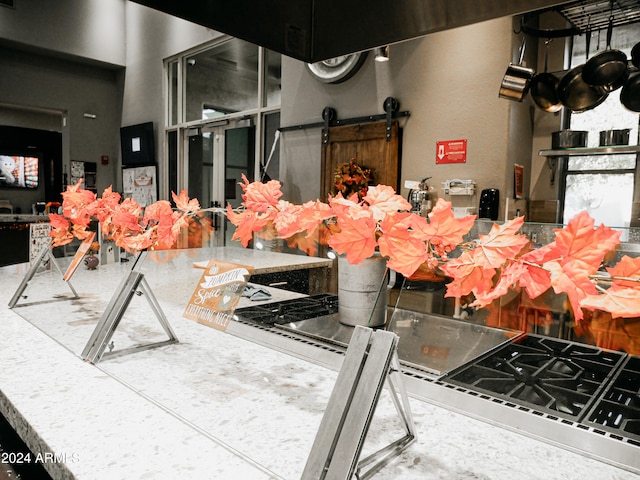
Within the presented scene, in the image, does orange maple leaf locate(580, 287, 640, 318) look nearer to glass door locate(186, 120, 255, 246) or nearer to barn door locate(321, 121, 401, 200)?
barn door locate(321, 121, 401, 200)

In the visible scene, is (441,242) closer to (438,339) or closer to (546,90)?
(438,339)

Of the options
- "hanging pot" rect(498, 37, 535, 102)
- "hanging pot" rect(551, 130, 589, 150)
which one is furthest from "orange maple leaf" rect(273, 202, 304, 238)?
"hanging pot" rect(551, 130, 589, 150)

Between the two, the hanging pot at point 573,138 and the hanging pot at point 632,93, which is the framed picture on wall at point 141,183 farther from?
the hanging pot at point 632,93

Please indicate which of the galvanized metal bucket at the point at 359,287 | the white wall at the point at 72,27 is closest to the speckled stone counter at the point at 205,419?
the galvanized metal bucket at the point at 359,287

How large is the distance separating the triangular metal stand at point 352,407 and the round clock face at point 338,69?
3693mm

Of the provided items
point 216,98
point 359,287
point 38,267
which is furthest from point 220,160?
point 359,287

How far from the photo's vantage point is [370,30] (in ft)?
2.64

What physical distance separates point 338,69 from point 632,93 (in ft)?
7.30

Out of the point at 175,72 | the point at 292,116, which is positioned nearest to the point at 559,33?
the point at 292,116

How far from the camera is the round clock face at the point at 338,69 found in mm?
3897

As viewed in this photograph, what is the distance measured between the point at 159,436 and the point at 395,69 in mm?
3610

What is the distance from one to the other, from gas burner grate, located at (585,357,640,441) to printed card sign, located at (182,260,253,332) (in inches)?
23.8

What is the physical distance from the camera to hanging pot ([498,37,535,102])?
284 centimetres

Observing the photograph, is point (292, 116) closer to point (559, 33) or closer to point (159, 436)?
point (559, 33)
